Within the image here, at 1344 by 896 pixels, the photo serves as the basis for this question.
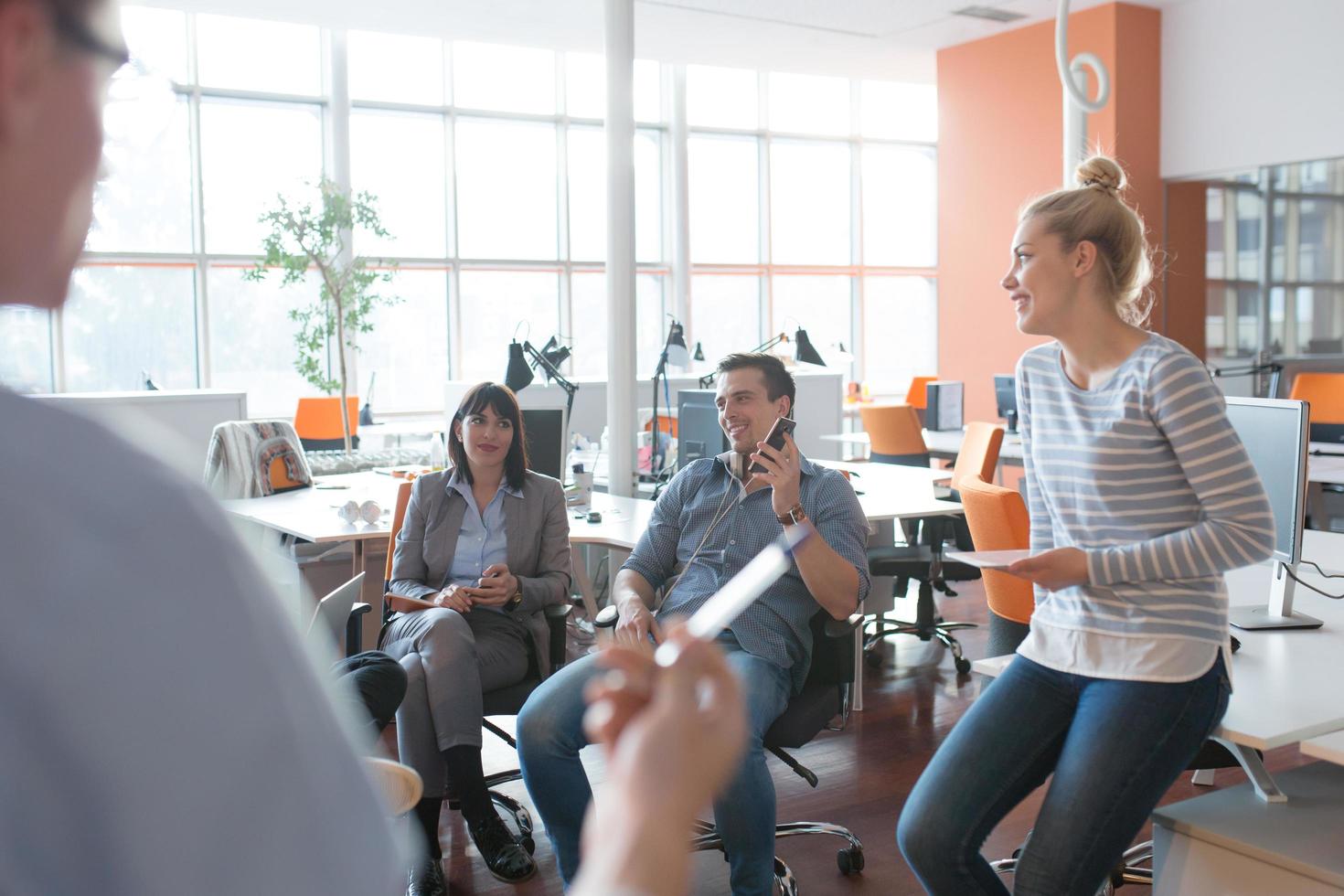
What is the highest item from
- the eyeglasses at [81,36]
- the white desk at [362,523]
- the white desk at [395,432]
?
the eyeglasses at [81,36]

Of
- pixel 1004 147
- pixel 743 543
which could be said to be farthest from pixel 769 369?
pixel 1004 147

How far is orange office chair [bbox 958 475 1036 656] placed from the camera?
9.65ft

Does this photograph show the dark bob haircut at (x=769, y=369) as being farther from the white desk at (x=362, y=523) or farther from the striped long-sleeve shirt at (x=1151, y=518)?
the striped long-sleeve shirt at (x=1151, y=518)

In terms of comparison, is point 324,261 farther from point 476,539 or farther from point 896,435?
point 476,539

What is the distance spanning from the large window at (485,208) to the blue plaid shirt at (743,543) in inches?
212

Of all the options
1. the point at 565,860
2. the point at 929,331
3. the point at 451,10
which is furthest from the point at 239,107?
the point at 565,860

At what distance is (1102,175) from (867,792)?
222cm

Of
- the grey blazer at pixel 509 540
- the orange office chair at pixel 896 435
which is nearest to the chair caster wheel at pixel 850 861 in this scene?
the grey blazer at pixel 509 540

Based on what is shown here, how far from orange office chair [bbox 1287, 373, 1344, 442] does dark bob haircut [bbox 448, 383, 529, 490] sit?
4.73 m

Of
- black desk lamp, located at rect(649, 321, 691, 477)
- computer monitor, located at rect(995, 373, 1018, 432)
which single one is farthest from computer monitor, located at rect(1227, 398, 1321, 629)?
computer monitor, located at rect(995, 373, 1018, 432)

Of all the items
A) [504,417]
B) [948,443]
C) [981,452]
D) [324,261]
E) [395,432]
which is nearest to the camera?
[504,417]

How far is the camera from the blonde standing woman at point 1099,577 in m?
1.80

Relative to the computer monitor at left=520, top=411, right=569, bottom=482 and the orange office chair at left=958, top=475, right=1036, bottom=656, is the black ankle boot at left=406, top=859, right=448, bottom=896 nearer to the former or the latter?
the orange office chair at left=958, top=475, right=1036, bottom=656

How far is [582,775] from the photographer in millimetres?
2734
